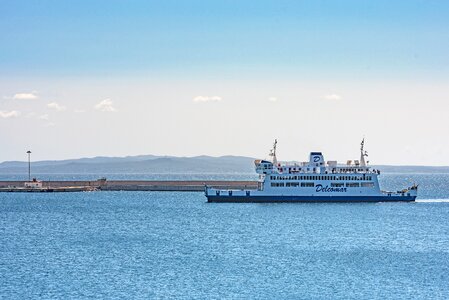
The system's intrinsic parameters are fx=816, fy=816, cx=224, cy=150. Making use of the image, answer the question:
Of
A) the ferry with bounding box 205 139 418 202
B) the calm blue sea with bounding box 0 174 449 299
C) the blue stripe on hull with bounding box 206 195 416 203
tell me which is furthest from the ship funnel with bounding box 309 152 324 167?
the calm blue sea with bounding box 0 174 449 299

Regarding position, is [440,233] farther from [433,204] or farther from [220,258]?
[433,204]

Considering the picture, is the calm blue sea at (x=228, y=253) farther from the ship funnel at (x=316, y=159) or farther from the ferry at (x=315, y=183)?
the ship funnel at (x=316, y=159)

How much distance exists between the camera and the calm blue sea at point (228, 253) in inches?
2224

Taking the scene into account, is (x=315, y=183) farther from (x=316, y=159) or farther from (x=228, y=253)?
(x=228, y=253)

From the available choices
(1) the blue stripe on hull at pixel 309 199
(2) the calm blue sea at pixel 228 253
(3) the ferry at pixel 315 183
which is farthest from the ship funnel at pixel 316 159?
(2) the calm blue sea at pixel 228 253

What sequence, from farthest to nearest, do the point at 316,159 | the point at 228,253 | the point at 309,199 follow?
the point at 316,159 → the point at 309,199 → the point at 228,253

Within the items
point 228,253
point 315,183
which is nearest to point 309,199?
point 315,183

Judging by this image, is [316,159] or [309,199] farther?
[316,159]

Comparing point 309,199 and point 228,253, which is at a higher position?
point 309,199

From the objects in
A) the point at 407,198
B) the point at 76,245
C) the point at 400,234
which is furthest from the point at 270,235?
the point at 407,198

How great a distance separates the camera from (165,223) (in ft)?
329

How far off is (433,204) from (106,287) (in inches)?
3598

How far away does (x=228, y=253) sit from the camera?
72375 millimetres

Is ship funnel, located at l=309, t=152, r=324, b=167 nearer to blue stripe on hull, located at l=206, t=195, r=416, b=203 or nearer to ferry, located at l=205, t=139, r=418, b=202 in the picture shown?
ferry, located at l=205, t=139, r=418, b=202
